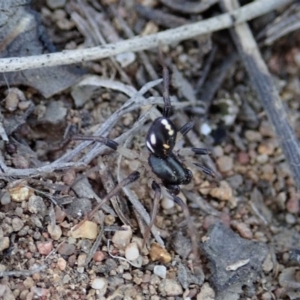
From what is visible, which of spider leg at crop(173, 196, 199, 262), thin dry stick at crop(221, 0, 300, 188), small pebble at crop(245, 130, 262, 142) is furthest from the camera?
small pebble at crop(245, 130, 262, 142)

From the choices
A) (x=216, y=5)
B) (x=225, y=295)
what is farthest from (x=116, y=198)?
(x=216, y=5)

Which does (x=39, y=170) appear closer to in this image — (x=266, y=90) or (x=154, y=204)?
(x=154, y=204)

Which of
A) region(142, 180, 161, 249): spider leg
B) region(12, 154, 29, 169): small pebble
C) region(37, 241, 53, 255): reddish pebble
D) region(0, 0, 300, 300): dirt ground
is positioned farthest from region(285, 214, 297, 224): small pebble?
region(12, 154, 29, 169): small pebble

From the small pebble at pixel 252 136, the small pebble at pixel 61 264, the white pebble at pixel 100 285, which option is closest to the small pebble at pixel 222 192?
the small pebble at pixel 252 136

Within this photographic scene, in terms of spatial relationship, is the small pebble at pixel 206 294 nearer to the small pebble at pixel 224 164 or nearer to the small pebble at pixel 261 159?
the small pebble at pixel 224 164

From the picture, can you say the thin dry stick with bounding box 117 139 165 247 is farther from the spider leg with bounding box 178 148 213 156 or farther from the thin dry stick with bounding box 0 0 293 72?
the thin dry stick with bounding box 0 0 293 72
